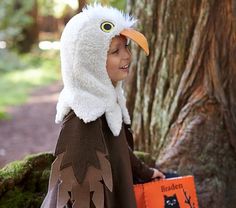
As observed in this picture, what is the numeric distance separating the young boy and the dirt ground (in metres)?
4.32

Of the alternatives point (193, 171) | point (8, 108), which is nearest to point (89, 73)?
point (193, 171)

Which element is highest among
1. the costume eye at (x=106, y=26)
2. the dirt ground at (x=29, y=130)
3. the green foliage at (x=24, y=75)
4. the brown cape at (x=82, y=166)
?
the green foliage at (x=24, y=75)

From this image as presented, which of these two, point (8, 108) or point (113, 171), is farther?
point (8, 108)

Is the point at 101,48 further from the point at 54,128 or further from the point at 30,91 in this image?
the point at 30,91

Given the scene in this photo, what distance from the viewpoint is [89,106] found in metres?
2.55

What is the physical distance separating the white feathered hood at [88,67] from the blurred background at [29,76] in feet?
14.5

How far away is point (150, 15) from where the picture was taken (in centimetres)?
424

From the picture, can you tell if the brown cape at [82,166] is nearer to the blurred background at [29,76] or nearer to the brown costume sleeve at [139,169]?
the brown costume sleeve at [139,169]

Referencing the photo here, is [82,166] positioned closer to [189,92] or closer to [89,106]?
[89,106]

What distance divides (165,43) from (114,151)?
162 cm

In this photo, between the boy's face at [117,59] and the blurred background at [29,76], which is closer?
the boy's face at [117,59]

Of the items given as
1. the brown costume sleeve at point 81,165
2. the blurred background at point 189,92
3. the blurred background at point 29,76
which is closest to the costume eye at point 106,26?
the brown costume sleeve at point 81,165

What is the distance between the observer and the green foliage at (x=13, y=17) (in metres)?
15.3

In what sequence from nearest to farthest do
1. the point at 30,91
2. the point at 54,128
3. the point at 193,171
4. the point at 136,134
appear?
1. the point at 193,171
2. the point at 136,134
3. the point at 54,128
4. the point at 30,91
